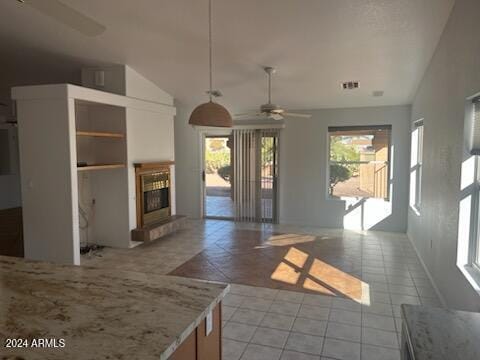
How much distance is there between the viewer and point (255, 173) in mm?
7656

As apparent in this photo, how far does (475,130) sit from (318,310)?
2.12 meters

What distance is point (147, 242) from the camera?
19.9ft

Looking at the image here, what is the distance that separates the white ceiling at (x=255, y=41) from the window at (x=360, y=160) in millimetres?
863

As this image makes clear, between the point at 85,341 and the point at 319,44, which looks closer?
the point at 85,341

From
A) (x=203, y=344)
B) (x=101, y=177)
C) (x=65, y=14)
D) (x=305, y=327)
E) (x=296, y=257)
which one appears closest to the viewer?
(x=203, y=344)

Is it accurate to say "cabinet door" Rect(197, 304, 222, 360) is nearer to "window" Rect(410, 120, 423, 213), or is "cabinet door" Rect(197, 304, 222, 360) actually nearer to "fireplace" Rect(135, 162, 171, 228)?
"fireplace" Rect(135, 162, 171, 228)

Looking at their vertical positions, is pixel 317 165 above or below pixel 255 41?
below

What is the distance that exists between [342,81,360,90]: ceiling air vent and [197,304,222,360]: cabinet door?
478 cm

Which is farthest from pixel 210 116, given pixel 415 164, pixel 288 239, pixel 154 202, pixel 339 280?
pixel 415 164

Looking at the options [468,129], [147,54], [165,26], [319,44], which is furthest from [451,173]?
[147,54]

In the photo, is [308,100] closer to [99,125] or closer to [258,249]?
[258,249]

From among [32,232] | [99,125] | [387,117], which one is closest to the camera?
[32,232]

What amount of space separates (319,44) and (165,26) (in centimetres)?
189

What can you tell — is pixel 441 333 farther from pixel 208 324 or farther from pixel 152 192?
pixel 152 192
